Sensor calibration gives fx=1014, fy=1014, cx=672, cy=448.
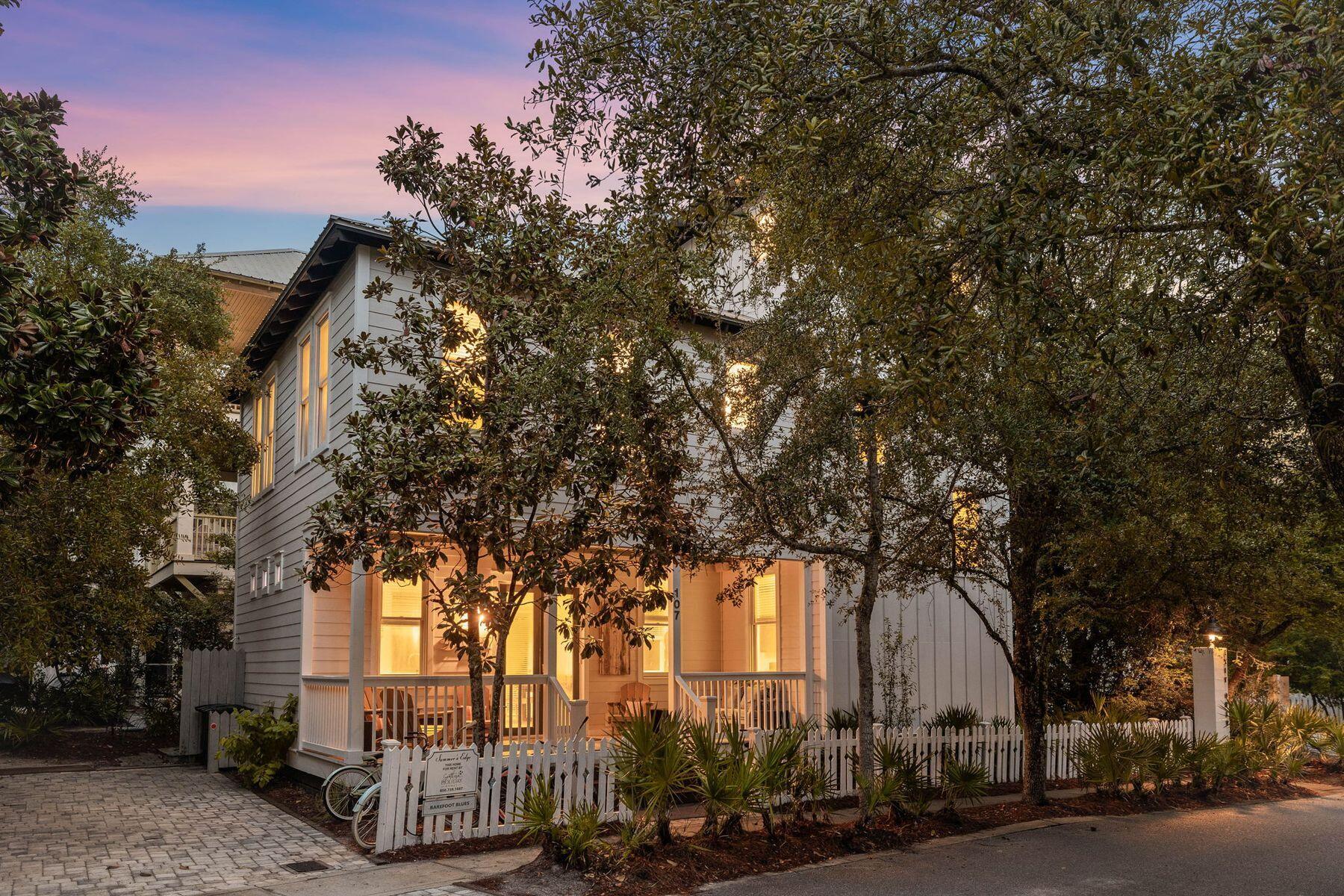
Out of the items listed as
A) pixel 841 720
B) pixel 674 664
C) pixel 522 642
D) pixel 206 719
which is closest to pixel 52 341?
pixel 674 664

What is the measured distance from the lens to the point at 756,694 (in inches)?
599

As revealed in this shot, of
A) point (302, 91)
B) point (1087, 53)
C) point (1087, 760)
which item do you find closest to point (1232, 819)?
point (1087, 760)

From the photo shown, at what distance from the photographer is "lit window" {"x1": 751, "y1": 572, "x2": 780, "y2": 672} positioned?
17.4 metres

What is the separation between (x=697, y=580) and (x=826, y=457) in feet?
26.8

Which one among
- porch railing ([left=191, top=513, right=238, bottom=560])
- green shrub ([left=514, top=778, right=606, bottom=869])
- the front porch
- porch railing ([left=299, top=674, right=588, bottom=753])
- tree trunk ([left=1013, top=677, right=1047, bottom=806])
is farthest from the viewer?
porch railing ([left=191, top=513, right=238, bottom=560])

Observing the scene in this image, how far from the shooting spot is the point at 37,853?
9672 millimetres

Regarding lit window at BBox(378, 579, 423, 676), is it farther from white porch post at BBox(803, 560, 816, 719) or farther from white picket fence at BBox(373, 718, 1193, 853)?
white porch post at BBox(803, 560, 816, 719)

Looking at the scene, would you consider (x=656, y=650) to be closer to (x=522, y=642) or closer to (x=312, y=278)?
(x=522, y=642)

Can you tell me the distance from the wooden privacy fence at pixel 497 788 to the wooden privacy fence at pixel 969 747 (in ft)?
9.23

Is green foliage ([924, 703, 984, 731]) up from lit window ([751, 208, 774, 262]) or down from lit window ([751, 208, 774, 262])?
down

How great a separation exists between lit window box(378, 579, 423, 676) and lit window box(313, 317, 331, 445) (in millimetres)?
2578

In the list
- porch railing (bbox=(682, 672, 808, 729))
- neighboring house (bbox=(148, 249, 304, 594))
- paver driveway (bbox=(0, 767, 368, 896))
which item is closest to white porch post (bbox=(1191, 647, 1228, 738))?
porch railing (bbox=(682, 672, 808, 729))

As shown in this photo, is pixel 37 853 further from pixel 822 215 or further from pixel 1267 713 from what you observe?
pixel 1267 713

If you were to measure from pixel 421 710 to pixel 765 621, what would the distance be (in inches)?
252
